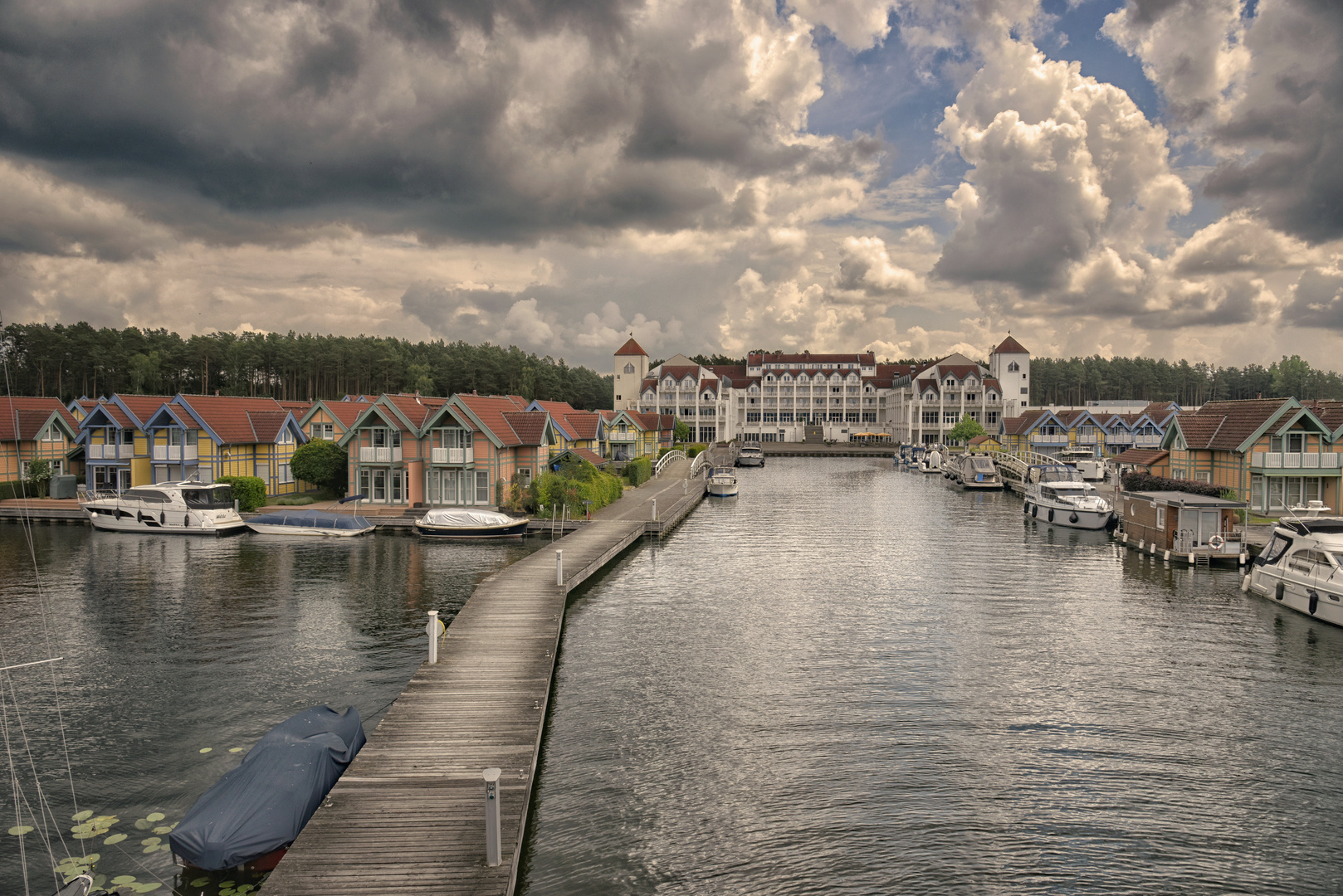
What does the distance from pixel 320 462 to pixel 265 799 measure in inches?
1644

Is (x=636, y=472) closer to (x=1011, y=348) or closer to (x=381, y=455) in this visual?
(x=381, y=455)

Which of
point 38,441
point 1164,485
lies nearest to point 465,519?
point 38,441

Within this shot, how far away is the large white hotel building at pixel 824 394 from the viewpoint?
12850cm

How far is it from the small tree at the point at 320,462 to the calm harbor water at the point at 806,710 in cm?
1565

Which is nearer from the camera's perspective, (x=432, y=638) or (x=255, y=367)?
(x=432, y=638)

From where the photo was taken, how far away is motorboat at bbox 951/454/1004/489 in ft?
236

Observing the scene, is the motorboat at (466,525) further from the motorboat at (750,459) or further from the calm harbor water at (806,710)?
the motorboat at (750,459)

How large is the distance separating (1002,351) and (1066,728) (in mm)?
124280

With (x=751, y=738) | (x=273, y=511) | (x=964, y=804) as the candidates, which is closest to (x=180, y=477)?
(x=273, y=511)

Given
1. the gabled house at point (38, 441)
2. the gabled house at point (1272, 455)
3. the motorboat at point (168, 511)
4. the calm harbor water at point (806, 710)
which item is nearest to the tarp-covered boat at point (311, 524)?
the motorboat at point (168, 511)

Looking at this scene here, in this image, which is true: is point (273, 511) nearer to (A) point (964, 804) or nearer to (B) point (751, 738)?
(B) point (751, 738)

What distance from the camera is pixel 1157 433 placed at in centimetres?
8675

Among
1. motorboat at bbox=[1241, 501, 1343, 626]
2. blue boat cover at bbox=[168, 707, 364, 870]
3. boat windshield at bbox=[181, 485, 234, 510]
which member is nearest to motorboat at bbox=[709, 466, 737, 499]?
boat windshield at bbox=[181, 485, 234, 510]

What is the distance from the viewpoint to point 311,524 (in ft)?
137
